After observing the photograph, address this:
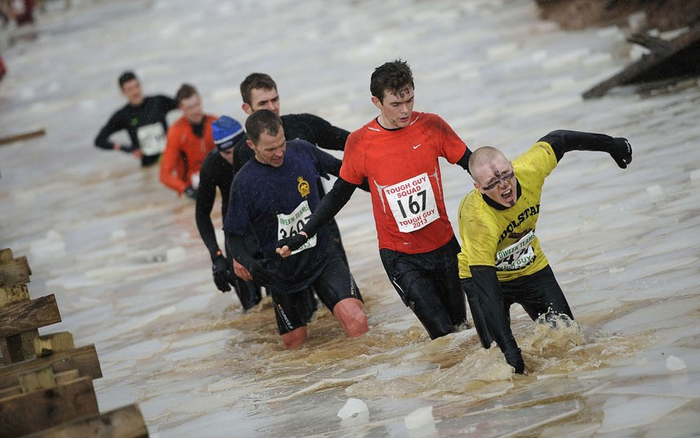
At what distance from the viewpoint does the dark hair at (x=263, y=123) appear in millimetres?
7051

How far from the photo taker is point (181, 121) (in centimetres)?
1177

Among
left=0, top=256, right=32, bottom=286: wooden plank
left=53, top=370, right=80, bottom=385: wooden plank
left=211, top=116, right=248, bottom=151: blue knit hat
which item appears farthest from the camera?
left=211, top=116, right=248, bottom=151: blue knit hat

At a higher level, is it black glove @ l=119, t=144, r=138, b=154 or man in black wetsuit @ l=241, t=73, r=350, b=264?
black glove @ l=119, t=144, r=138, b=154

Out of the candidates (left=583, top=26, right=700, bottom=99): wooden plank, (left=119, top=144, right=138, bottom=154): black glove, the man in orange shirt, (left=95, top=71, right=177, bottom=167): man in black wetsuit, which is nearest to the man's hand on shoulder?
the man in orange shirt

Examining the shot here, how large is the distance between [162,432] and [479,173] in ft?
7.63

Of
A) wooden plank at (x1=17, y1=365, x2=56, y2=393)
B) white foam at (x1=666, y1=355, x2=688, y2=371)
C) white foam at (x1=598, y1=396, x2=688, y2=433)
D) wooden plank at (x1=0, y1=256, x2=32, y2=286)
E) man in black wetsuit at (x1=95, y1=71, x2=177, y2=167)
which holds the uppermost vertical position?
man in black wetsuit at (x1=95, y1=71, x2=177, y2=167)

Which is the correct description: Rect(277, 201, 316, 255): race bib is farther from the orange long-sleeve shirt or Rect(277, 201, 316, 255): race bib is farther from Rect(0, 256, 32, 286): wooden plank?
the orange long-sleeve shirt

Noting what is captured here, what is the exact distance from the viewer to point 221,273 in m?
8.20

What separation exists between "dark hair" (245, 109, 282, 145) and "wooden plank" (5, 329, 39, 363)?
176 cm

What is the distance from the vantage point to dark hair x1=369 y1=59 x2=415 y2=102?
6172mm

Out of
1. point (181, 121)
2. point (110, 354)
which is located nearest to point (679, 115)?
point (181, 121)

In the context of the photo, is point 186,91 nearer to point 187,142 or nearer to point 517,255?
point 187,142

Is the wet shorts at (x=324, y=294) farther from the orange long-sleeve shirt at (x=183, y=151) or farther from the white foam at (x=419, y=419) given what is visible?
the orange long-sleeve shirt at (x=183, y=151)

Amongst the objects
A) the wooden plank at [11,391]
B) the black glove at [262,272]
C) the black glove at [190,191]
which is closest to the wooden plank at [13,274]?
the black glove at [262,272]
